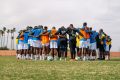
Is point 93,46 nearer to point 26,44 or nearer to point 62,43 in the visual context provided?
point 62,43

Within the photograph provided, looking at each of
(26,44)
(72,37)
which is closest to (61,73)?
(72,37)

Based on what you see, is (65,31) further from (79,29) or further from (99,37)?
(99,37)

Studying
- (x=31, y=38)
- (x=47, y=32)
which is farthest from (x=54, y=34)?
(x=31, y=38)

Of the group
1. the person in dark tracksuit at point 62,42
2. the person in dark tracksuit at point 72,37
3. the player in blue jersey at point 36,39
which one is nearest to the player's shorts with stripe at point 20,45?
the player in blue jersey at point 36,39

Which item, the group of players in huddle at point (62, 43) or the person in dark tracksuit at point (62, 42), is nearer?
the group of players in huddle at point (62, 43)

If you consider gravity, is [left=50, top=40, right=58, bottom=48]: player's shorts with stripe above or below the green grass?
above

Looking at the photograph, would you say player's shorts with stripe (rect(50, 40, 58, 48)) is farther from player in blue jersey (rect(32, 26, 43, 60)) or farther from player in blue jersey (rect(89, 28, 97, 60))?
player in blue jersey (rect(89, 28, 97, 60))

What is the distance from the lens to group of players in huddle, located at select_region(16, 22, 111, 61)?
73.4 ft

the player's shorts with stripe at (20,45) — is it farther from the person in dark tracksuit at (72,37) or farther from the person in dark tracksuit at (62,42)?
the person in dark tracksuit at (72,37)

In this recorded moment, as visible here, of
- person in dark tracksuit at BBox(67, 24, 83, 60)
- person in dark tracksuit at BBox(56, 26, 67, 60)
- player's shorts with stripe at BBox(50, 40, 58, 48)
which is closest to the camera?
person in dark tracksuit at BBox(67, 24, 83, 60)

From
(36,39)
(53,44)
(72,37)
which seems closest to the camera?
(72,37)

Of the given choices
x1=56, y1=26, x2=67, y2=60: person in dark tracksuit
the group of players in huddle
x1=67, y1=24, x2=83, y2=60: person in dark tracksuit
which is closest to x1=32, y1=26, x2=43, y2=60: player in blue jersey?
the group of players in huddle

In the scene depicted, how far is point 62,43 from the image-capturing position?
78.1 feet

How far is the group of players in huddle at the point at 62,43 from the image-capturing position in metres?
22.4
